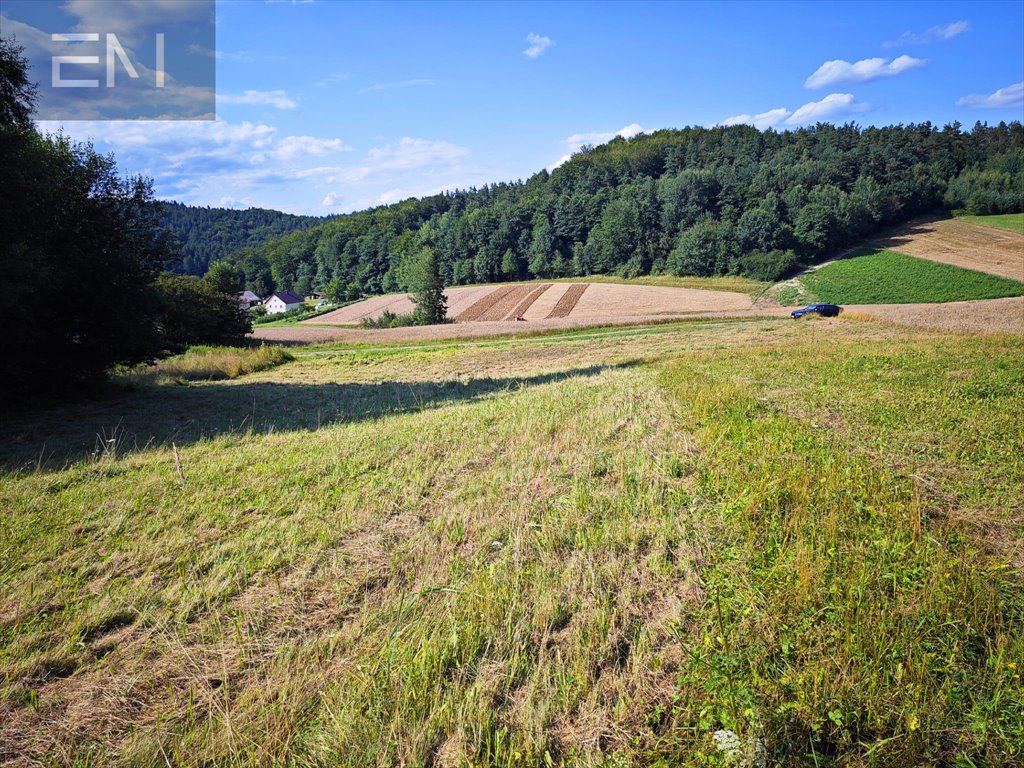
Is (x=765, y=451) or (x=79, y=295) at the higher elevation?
(x=79, y=295)

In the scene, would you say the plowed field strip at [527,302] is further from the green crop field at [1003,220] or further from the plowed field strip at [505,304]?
the green crop field at [1003,220]

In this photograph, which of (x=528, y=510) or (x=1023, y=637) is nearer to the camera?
(x=1023, y=637)

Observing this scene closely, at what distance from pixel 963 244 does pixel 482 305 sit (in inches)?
3026

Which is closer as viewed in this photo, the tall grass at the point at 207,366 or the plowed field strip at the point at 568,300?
the tall grass at the point at 207,366

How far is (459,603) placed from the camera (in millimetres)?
4453

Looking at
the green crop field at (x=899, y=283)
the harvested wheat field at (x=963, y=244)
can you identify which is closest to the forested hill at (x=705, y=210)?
the harvested wheat field at (x=963, y=244)

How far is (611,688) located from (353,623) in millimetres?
2345

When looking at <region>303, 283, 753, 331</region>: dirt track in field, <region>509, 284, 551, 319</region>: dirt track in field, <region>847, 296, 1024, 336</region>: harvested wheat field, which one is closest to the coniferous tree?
<region>303, 283, 753, 331</region>: dirt track in field

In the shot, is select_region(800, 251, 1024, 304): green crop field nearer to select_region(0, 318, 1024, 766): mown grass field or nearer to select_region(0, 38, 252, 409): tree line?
select_region(0, 318, 1024, 766): mown grass field

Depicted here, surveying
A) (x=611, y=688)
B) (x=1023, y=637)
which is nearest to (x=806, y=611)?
(x=1023, y=637)

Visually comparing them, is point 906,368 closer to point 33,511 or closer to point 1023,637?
point 1023,637

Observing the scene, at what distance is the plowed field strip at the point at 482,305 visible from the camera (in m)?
76.6

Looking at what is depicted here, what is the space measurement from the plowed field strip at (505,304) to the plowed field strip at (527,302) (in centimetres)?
108

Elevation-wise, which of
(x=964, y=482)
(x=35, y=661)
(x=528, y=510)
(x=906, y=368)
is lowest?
(x=35, y=661)
